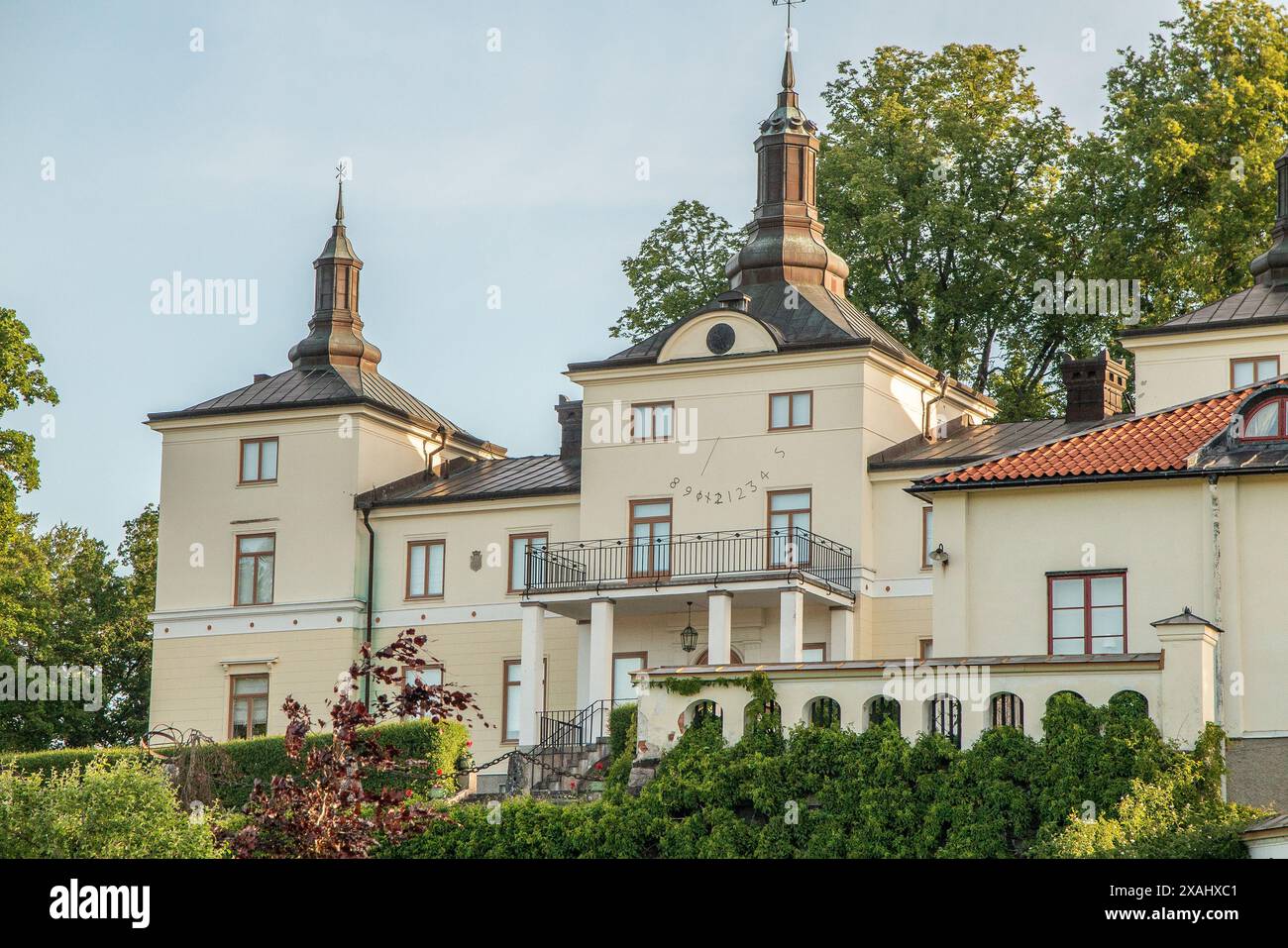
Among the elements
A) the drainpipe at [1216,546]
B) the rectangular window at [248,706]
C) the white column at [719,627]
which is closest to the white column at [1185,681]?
the drainpipe at [1216,546]

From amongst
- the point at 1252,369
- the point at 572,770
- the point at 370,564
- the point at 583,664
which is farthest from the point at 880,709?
the point at 370,564

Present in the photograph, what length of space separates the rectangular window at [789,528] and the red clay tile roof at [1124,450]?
9.56 m

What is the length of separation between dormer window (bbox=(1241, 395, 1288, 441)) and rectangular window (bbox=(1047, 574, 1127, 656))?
2.47 m

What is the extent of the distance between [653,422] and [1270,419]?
627 inches

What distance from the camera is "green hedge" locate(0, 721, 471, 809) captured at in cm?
3591

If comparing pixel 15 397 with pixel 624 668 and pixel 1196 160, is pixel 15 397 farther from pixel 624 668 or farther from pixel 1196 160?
pixel 1196 160

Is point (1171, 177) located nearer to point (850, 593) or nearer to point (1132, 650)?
point (850, 593)

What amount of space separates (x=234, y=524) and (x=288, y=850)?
2553 centimetres

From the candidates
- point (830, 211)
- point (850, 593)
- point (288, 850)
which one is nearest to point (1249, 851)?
point (288, 850)

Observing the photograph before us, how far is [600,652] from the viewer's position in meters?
39.3

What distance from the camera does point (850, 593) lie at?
39.3 m

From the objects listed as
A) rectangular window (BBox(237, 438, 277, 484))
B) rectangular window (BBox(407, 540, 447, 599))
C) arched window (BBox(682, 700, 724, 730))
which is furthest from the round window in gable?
arched window (BBox(682, 700, 724, 730))

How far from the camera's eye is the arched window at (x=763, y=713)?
26.7m
